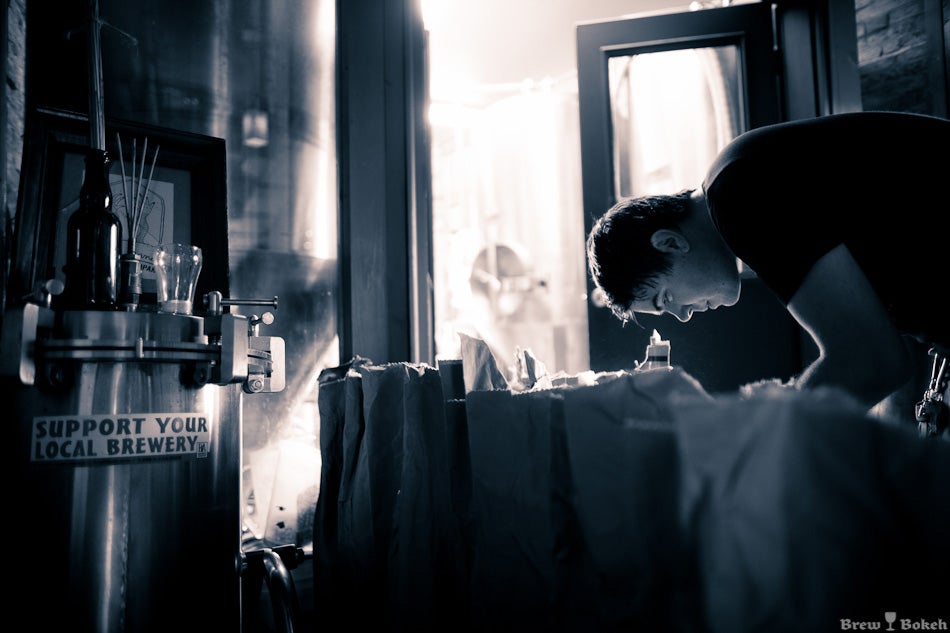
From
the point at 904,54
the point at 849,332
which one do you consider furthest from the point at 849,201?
the point at 904,54

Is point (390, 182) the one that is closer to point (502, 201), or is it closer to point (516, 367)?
point (516, 367)

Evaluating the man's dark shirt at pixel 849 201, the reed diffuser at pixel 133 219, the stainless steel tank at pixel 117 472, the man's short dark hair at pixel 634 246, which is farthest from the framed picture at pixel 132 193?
the man's dark shirt at pixel 849 201

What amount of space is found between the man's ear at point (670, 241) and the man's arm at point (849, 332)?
0.32m

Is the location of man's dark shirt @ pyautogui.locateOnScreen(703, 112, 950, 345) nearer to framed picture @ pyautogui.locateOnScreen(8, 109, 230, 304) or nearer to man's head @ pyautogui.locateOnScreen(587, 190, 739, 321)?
man's head @ pyautogui.locateOnScreen(587, 190, 739, 321)

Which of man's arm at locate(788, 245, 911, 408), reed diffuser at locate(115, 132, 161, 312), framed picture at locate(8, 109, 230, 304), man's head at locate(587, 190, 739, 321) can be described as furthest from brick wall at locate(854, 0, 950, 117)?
reed diffuser at locate(115, 132, 161, 312)

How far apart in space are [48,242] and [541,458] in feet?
2.71

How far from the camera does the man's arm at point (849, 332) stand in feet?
2.32

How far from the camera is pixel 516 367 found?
3.80ft

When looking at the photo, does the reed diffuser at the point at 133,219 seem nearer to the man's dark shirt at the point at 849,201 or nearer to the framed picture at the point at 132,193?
the framed picture at the point at 132,193

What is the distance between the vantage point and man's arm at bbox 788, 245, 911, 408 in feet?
2.32

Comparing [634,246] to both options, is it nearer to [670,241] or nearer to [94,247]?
[670,241]

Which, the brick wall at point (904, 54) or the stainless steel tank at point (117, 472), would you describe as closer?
the stainless steel tank at point (117, 472)

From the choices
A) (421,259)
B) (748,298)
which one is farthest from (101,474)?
(748,298)

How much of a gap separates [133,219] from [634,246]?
2.78 ft
